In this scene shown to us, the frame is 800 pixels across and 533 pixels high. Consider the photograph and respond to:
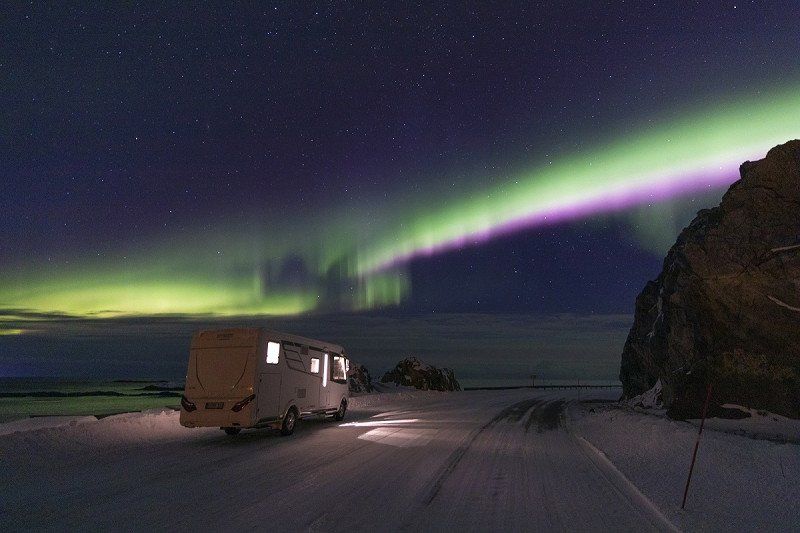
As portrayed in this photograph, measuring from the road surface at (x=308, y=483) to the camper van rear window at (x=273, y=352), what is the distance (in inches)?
89.8

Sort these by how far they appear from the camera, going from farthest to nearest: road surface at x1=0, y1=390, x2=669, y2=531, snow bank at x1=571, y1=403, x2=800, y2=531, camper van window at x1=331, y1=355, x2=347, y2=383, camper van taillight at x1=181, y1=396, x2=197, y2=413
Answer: camper van window at x1=331, y1=355, x2=347, y2=383 < camper van taillight at x1=181, y1=396, x2=197, y2=413 < snow bank at x1=571, y1=403, x2=800, y2=531 < road surface at x1=0, y1=390, x2=669, y2=531

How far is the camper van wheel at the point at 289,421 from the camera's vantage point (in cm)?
1706

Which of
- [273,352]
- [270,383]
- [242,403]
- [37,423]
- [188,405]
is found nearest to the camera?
[242,403]

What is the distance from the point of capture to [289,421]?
17.4m

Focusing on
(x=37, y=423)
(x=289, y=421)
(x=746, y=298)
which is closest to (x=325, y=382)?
(x=289, y=421)

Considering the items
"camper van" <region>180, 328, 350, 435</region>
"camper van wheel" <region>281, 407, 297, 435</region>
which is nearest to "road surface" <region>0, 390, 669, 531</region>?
"camper van wheel" <region>281, 407, 297, 435</region>

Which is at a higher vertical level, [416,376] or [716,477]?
[416,376]

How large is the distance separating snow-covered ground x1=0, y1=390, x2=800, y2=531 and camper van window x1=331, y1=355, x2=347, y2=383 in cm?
539

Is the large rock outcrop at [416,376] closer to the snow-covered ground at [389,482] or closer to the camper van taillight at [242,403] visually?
the snow-covered ground at [389,482]

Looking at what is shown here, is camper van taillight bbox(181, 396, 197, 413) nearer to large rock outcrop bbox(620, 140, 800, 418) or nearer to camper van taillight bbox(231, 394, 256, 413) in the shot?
camper van taillight bbox(231, 394, 256, 413)

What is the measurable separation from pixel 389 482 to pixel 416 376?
47508 millimetres

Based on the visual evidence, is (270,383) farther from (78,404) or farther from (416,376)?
(78,404)

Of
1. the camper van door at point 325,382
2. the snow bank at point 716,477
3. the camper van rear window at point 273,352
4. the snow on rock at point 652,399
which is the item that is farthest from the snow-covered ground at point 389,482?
the snow on rock at point 652,399

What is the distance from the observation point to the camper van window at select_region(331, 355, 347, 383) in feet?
72.4
